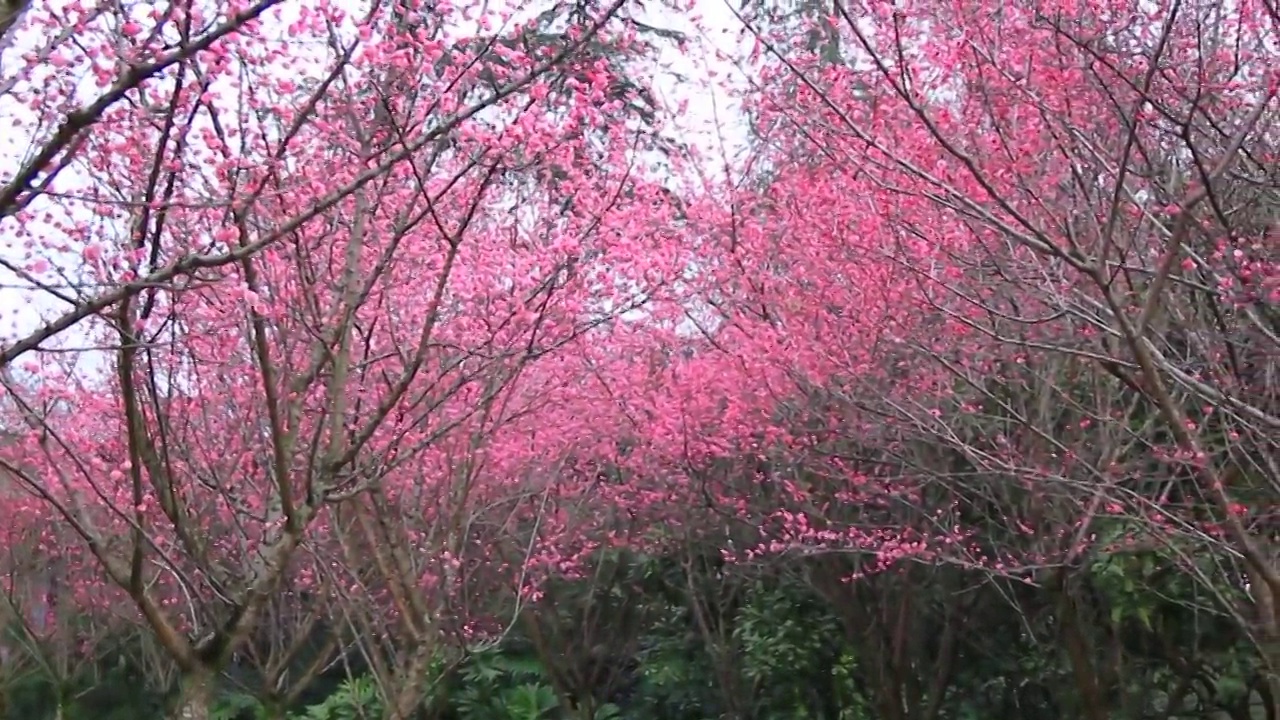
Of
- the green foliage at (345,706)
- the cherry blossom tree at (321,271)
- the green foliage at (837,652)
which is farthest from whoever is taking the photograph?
the green foliage at (345,706)

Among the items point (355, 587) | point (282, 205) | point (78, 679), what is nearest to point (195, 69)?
point (282, 205)

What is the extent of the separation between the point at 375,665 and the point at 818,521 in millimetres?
2685

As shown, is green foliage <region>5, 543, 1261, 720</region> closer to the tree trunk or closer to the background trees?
the background trees

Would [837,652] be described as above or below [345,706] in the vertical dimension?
below

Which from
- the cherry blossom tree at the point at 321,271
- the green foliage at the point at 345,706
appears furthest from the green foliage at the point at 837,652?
the cherry blossom tree at the point at 321,271

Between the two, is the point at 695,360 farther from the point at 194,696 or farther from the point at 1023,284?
the point at 194,696

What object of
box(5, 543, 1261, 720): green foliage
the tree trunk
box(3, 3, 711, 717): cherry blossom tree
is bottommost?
box(5, 543, 1261, 720): green foliage

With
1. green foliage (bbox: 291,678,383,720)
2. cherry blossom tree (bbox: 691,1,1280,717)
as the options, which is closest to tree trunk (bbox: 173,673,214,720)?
cherry blossom tree (bbox: 691,1,1280,717)

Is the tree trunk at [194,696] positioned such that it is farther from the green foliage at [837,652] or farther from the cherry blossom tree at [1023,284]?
the green foliage at [837,652]

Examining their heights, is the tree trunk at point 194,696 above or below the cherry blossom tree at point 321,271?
below

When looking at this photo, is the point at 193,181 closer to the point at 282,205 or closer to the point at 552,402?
the point at 282,205

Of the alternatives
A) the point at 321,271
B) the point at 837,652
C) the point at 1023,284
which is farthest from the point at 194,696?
the point at 837,652

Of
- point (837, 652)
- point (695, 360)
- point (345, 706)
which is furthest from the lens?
point (345, 706)

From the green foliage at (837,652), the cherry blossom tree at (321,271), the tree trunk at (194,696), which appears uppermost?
the cherry blossom tree at (321,271)
